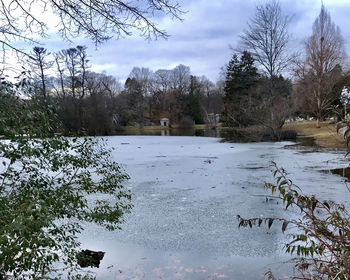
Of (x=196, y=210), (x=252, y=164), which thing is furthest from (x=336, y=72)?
(x=196, y=210)

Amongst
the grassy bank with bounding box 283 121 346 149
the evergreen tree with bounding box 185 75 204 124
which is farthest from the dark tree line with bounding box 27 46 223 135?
the grassy bank with bounding box 283 121 346 149

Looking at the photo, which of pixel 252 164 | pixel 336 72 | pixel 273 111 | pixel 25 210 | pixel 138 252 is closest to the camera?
pixel 25 210

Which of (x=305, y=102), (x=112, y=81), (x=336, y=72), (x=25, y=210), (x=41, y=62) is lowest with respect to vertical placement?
(x=25, y=210)

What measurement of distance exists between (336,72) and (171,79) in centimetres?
3730

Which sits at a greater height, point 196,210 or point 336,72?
point 336,72

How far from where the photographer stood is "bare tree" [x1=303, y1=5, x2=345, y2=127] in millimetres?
26094

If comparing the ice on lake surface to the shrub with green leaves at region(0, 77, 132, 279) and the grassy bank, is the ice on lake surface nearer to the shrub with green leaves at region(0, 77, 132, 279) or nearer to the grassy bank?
the shrub with green leaves at region(0, 77, 132, 279)

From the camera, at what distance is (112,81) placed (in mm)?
56594

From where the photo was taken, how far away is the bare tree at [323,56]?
2609 cm

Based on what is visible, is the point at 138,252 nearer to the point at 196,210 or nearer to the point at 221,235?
the point at 221,235

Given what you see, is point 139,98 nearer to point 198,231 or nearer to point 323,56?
point 323,56

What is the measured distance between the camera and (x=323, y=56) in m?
26.2

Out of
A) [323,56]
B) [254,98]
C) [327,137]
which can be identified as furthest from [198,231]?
[323,56]

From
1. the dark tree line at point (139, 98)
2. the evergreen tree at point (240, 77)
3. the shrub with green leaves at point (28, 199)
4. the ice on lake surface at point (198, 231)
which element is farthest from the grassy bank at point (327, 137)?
the dark tree line at point (139, 98)
